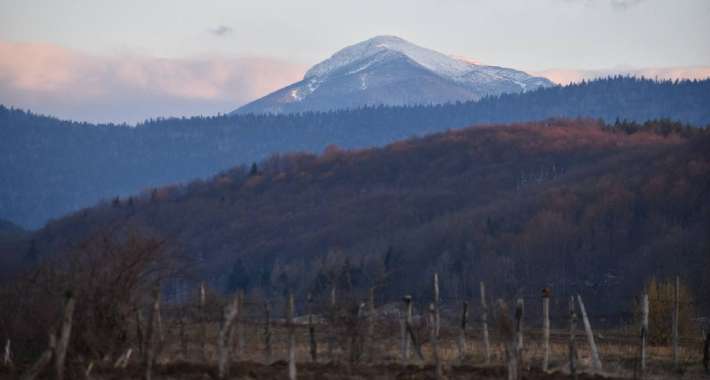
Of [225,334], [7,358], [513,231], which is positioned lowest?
[7,358]

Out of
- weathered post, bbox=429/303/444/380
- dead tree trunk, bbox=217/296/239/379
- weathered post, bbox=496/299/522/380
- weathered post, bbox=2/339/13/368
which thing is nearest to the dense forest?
weathered post, bbox=2/339/13/368

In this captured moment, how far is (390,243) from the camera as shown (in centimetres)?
14400

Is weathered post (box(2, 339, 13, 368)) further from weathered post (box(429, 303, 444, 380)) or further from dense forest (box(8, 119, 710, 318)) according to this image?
dense forest (box(8, 119, 710, 318))

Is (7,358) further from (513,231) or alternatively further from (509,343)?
(513,231)

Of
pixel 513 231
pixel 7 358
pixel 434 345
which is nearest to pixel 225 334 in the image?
pixel 434 345

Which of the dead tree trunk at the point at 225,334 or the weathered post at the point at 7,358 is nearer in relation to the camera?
the dead tree trunk at the point at 225,334

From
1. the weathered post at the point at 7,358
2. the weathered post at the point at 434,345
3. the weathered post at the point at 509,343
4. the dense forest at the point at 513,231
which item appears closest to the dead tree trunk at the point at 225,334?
the weathered post at the point at 434,345

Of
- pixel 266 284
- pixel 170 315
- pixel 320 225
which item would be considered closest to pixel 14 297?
pixel 170 315

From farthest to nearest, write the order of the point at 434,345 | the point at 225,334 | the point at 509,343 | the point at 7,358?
the point at 7,358 < the point at 509,343 < the point at 434,345 < the point at 225,334

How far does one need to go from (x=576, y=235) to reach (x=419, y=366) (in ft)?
340

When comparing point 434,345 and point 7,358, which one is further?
point 7,358

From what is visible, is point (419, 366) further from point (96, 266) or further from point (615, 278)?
point (615, 278)

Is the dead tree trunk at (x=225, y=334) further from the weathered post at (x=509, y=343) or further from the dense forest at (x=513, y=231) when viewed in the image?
the dense forest at (x=513, y=231)

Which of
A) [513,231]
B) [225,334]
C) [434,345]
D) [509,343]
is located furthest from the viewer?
[513,231]
